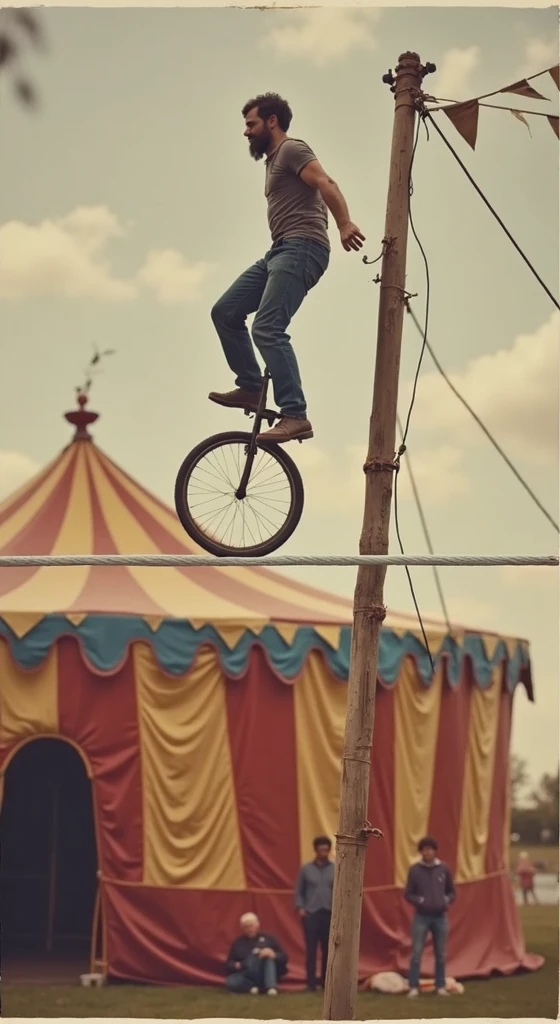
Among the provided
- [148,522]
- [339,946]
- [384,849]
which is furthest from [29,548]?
[339,946]

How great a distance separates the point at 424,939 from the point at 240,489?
15.8 ft

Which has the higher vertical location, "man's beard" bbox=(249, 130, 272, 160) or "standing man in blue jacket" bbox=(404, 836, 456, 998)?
"man's beard" bbox=(249, 130, 272, 160)

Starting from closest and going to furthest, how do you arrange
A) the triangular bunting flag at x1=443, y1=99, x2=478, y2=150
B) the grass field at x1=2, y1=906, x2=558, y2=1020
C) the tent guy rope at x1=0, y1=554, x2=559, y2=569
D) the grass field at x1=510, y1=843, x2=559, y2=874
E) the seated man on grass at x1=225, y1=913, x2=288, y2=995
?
the tent guy rope at x1=0, y1=554, x2=559, y2=569
the triangular bunting flag at x1=443, y1=99, x2=478, y2=150
the grass field at x1=2, y1=906, x2=558, y2=1020
the seated man on grass at x1=225, y1=913, x2=288, y2=995
the grass field at x1=510, y1=843, x2=559, y2=874

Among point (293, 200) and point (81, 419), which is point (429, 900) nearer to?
point (81, 419)

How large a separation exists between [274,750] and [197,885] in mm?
908

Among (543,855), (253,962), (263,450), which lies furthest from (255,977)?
(543,855)

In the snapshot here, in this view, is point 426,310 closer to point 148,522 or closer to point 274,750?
point 274,750

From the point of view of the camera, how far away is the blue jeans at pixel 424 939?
829 cm

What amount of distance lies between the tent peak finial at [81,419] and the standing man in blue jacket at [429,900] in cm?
399

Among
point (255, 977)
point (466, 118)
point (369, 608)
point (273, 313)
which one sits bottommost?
point (255, 977)

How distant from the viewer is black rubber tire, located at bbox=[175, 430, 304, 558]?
4.47 metres

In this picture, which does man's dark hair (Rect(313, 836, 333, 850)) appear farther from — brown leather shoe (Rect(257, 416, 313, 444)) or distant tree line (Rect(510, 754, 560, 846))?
distant tree line (Rect(510, 754, 560, 846))

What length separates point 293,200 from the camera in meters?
4.51

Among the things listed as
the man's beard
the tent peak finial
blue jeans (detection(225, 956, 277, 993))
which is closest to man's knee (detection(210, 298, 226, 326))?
the man's beard
